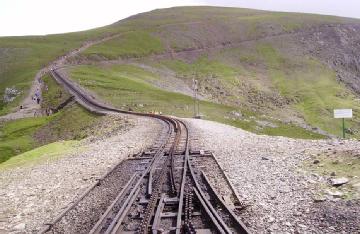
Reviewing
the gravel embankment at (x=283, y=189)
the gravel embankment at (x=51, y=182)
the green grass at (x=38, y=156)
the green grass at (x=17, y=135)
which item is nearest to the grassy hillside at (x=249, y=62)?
the green grass at (x=17, y=135)

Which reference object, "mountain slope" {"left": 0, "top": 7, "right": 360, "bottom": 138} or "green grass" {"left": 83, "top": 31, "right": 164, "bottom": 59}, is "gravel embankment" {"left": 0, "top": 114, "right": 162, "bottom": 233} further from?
"green grass" {"left": 83, "top": 31, "right": 164, "bottom": 59}

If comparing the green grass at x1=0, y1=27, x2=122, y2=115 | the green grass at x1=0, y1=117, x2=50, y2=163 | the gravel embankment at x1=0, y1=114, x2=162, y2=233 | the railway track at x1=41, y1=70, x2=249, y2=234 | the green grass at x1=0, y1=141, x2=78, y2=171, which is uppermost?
the green grass at x1=0, y1=27, x2=122, y2=115

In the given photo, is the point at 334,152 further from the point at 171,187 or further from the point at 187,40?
the point at 187,40

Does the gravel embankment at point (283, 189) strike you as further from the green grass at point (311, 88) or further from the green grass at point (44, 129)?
the green grass at point (311, 88)

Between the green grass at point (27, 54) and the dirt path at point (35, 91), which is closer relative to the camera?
the dirt path at point (35, 91)

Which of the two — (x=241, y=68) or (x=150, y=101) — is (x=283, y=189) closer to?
(x=150, y=101)

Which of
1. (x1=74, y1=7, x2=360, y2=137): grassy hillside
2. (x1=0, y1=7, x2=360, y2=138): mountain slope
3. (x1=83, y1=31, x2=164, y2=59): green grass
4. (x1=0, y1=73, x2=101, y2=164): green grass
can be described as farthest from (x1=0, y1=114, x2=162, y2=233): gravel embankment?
(x1=83, y1=31, x2=164, y2=59): green grass

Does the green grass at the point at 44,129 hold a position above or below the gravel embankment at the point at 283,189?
below

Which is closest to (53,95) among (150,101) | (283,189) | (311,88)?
(150,101)
